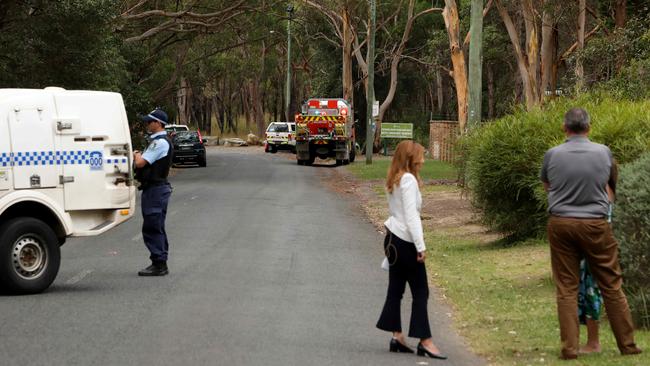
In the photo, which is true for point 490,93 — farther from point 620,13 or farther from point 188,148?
point 620,13

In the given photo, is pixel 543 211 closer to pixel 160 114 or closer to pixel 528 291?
pixel 528 291

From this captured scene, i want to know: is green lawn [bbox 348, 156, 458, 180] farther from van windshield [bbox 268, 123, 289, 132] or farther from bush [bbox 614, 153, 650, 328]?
bush [bbox 614, 153, 650, 328]

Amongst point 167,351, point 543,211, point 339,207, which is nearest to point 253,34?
point 339,207

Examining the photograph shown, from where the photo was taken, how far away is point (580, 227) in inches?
334

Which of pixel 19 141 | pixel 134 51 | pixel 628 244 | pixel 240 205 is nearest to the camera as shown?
pixel 628 244

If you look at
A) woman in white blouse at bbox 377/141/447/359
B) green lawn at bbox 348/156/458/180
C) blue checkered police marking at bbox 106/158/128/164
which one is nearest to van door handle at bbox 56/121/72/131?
blue checkered police marking at bbox 106/158/128/164

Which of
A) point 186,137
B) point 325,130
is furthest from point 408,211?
point 186,137

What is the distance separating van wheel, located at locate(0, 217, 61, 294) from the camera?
12.1m

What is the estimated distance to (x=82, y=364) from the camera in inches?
330

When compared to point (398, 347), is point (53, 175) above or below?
above

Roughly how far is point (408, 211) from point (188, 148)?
1612 inches

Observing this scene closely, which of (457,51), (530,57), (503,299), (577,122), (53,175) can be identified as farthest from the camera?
(530,57)

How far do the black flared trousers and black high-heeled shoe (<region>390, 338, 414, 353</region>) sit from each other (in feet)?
0.42

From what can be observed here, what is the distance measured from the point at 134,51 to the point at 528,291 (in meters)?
38.8
